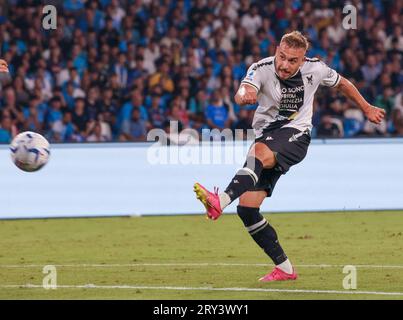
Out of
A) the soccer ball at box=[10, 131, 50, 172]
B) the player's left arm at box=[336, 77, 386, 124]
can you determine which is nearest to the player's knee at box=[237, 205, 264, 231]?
the player's left arm at box=[336, 77, 386, 124]

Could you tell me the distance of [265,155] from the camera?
30.5ft

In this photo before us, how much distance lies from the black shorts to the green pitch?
0.89 metres

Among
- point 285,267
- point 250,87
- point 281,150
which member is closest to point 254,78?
point 250,87

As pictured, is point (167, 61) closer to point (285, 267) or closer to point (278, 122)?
point (278, 122)

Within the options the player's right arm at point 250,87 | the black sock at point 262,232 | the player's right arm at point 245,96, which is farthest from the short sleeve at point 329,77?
the black sock at point 262,232

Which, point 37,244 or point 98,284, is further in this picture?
point 37,244

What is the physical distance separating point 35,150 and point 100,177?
14.7ft

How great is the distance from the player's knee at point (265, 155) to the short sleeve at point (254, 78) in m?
Answer: 0.53

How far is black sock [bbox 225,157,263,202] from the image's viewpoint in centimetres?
887

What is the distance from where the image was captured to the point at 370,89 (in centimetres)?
1866

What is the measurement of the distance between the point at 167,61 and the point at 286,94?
9.06m

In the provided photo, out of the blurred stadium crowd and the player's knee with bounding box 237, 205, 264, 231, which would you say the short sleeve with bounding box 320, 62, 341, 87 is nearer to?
the player's knee with bounding box 237, 205, 264, 231

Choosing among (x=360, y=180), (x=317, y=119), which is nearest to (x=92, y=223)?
(x=360, y=180)
